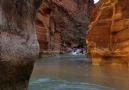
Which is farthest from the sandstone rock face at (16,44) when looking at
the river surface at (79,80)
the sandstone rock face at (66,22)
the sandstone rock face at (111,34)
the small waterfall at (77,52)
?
the small waterfall at (77,52)

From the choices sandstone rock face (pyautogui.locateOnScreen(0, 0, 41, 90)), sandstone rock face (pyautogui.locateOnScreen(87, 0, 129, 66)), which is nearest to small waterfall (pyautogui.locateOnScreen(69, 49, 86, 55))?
sandstone rock face (pyautogui.locateOnScreen(87, 0, 129, 66))

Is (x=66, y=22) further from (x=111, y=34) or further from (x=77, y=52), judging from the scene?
(x=111, y=34)

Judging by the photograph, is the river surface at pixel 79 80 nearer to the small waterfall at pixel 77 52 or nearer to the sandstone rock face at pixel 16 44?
the sandstone rock face at pixel 16 44

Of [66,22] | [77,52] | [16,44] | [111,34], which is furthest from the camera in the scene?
[66,22]

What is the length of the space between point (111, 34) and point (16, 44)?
11.2 meters

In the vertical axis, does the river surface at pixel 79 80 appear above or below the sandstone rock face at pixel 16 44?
below

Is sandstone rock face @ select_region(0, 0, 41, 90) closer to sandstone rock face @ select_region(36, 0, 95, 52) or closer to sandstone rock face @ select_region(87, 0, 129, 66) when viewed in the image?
sandstone rock face @ select_region(87, 0, 129, 66)

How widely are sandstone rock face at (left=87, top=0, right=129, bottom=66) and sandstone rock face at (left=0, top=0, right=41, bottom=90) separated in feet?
30.5

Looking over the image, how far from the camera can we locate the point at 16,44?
311 cm

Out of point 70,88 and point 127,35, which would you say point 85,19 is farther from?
point 70,88

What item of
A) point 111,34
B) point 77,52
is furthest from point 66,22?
point 111,34

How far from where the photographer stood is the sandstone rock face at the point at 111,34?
12.5 m

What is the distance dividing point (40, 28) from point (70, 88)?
75.4ft

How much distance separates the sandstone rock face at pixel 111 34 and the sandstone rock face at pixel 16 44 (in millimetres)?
9297
